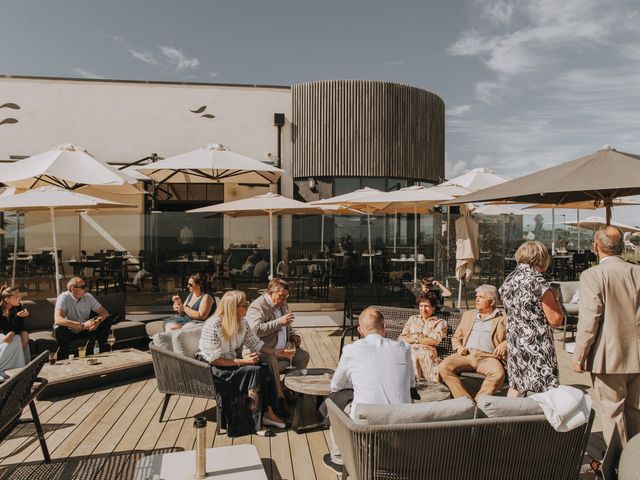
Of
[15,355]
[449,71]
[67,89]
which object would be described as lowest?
[15,355]

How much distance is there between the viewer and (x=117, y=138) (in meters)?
15.9

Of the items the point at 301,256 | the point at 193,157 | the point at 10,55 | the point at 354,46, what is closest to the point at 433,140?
the point at 354,46

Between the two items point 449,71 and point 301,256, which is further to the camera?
point 449,71

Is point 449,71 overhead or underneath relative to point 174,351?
overhead

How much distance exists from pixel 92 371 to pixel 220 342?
6.06ft

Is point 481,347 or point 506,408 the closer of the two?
point 506,408

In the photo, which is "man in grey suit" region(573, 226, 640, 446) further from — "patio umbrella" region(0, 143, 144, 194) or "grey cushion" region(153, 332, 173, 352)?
"patio umbrella" region(0, 143, 144, 194)

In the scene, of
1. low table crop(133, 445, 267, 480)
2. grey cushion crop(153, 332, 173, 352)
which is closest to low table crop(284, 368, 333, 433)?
low table crop(133, 445, 267, 480)

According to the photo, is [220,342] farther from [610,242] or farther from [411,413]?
[610,242]

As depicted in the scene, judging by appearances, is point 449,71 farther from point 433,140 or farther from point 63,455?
point 63,455

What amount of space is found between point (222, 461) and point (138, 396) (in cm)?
235

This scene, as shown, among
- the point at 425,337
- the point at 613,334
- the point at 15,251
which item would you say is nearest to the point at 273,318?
the point at 425,337

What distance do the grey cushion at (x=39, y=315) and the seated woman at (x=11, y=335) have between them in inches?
68.1

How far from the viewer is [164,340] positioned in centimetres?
497
